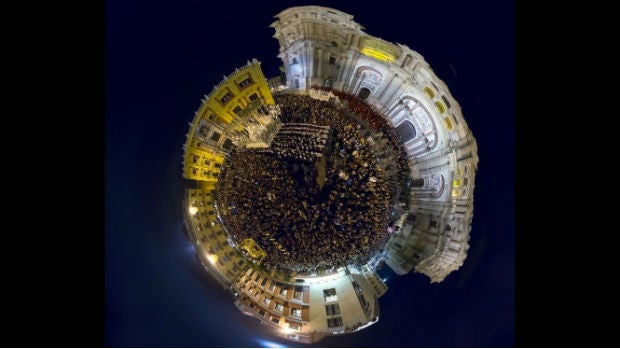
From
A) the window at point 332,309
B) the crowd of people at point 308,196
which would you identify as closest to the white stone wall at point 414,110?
the crowd of people at point 308,196

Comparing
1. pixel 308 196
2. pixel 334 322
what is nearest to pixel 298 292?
pixel 334 322

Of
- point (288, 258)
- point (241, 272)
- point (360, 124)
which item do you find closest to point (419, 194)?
point (360, 124)

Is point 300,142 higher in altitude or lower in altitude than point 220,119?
lower

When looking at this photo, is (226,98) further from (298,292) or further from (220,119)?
(298,292)

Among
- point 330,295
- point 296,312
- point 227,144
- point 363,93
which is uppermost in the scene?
point 363,93

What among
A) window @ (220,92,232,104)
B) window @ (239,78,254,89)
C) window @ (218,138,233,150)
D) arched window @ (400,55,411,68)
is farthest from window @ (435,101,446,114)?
window @ (218,138,233,150)

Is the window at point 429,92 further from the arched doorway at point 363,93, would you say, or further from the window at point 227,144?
the window at point 227,144
